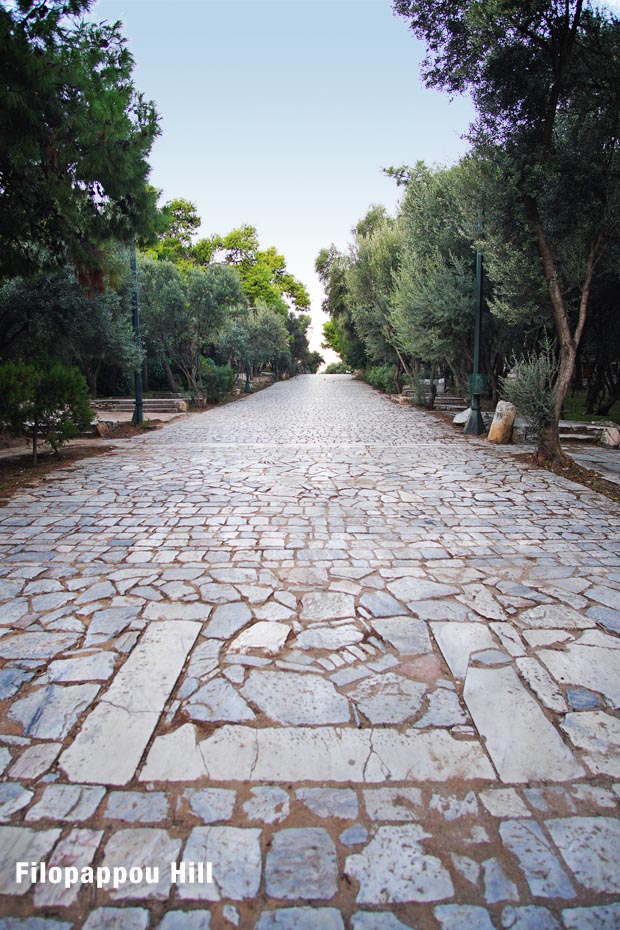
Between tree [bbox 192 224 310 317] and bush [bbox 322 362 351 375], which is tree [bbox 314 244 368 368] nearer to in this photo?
tree [bbox 192 224 310 317]

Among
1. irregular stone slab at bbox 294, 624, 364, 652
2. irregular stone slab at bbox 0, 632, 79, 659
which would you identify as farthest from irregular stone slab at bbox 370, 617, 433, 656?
irregular stone slab at bbox 0, 632, 79, 659

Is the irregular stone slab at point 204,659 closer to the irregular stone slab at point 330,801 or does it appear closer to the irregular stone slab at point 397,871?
the irregular stone slab at point 330,801

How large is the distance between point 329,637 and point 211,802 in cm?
121

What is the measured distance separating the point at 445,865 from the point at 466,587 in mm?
2162

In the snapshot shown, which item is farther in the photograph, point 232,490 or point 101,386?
point 101,386

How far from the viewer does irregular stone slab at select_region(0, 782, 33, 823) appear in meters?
1.83

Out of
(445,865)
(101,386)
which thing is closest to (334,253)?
(101,386)

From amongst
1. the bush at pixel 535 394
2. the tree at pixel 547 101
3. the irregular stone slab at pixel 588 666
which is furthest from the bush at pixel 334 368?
the irregular stone slab at pixel 588 666

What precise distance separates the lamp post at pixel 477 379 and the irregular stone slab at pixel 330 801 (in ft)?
33.1

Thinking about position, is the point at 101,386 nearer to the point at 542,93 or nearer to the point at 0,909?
the point at 542,93

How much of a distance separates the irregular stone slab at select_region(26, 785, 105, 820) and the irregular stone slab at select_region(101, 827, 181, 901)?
174 mm

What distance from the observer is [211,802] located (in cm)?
188

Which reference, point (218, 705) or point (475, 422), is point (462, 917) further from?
point (475, 422)

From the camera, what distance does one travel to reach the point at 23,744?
2162mm
